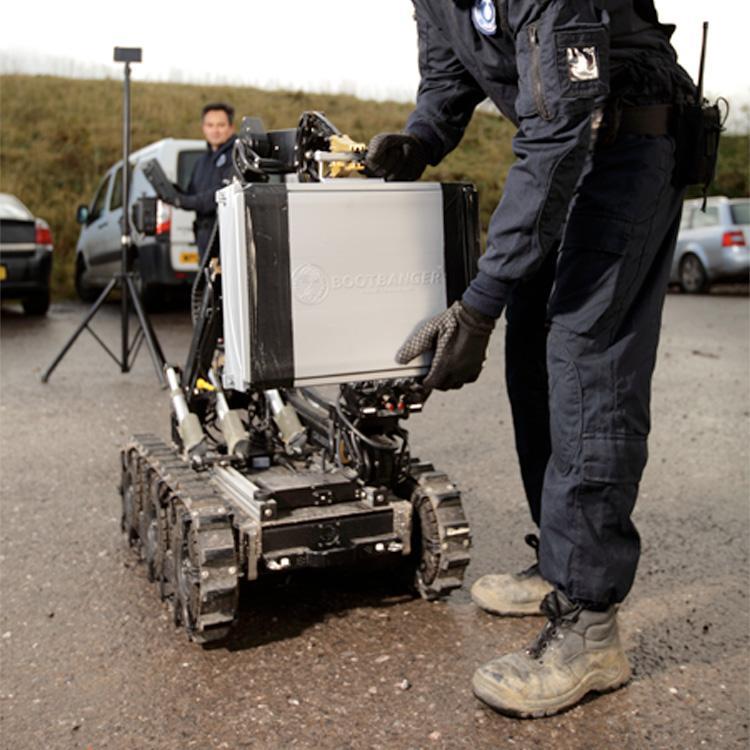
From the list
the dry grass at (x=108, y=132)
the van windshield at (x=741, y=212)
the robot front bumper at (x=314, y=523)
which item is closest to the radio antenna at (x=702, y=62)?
the robot front bumper at (x=314, y=523)

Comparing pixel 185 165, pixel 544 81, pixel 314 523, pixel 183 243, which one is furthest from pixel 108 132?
pixel 544 81

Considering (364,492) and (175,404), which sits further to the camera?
(175,404)

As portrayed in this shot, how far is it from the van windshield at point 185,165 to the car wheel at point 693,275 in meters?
8.50

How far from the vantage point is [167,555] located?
346cm

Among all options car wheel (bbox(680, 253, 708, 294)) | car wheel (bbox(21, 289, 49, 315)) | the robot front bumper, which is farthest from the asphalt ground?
car wheel (bbox(680, 253, 708, 294))

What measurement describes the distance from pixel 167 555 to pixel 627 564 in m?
1.50

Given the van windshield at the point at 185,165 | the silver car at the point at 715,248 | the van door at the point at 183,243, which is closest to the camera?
the van door at the point at 183,243

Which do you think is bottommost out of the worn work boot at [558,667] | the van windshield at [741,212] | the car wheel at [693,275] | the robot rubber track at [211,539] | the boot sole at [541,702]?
the car wheel at [693,275]

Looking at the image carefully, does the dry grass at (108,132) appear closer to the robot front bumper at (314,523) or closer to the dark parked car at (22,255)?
the dark parked car at (22,255)

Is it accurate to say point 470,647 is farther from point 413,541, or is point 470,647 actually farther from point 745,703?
point 745,703

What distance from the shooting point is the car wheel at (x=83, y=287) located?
15758 millimetres

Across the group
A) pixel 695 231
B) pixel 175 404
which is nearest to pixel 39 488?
pixel 175 404

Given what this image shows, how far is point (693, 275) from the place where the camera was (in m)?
17.1

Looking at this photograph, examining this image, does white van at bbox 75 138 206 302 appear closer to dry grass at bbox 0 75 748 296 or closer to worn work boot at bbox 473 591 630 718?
dry grass at bbox 0 75 748 296
